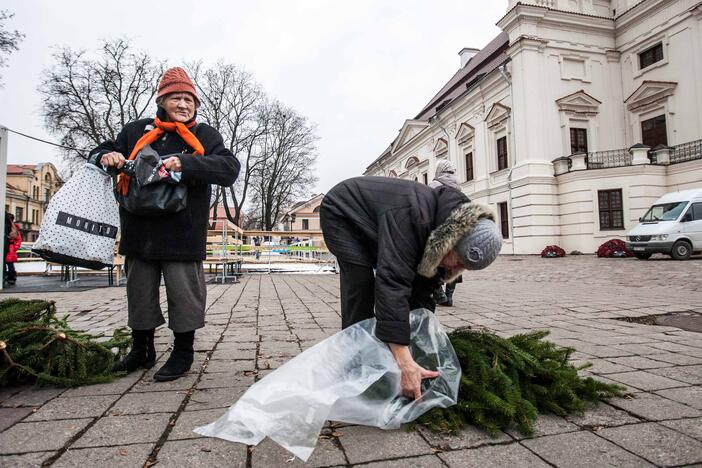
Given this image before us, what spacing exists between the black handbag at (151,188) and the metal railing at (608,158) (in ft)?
68.6

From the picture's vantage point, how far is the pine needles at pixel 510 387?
188 centimetres

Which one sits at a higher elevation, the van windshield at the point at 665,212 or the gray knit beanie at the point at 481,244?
the van windshield at the point at 665,212

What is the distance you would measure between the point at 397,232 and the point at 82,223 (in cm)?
195

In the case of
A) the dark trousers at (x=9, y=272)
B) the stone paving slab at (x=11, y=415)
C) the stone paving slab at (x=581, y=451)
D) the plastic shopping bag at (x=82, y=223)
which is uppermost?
the plastic shopping bag at (x=82, y=223)

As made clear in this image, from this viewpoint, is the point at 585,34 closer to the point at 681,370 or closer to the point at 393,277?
the point at 681,370

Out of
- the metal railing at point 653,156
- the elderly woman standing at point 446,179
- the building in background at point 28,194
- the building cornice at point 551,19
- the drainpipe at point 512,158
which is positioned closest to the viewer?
the elderly woman standing at point 446,179

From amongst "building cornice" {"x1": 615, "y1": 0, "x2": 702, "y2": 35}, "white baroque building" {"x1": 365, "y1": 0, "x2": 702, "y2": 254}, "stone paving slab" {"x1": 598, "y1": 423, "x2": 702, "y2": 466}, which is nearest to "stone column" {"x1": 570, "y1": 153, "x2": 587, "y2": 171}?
"white baroque building" {"x1": 365, "y1": 0, "x2": 702, "y2": 254}

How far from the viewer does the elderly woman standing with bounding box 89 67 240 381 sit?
2561 millimetres

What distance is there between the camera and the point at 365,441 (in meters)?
1.78

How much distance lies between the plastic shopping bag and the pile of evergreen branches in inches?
17.0

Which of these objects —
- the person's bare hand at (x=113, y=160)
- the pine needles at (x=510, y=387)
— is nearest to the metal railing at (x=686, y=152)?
the pine needles at (x=510, y=387)

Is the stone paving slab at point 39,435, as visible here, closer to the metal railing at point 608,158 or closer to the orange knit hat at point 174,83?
the orange knit hat at point 174,83

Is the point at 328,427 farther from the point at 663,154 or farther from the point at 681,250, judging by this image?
the point at 663,154

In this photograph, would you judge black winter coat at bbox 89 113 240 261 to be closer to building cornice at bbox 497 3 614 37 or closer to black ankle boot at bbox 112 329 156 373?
black ankle boot at bbox 112 329 156 373
